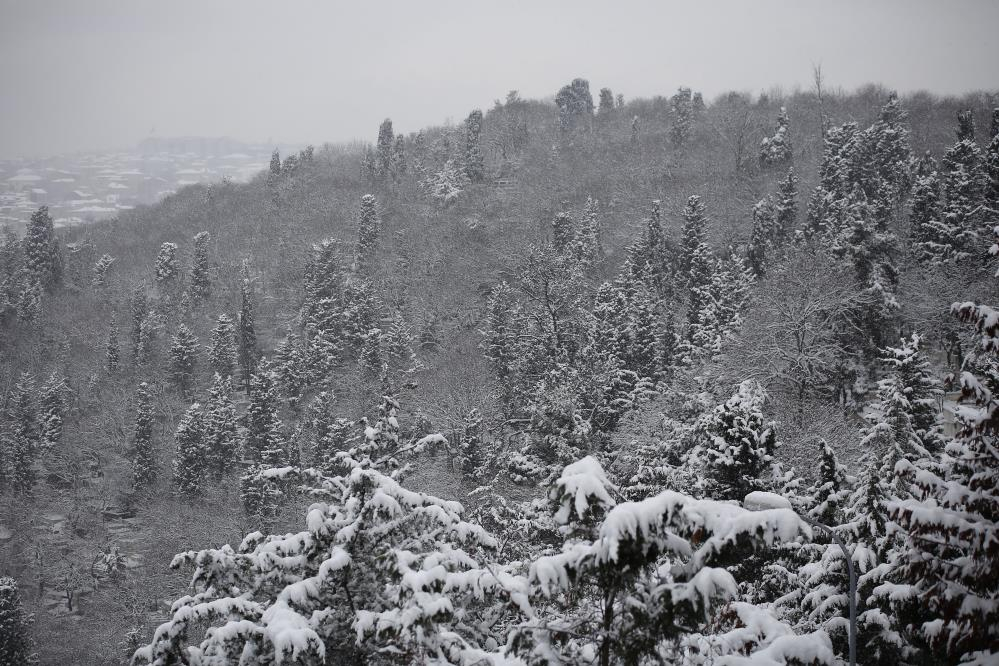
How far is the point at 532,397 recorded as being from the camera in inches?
1475

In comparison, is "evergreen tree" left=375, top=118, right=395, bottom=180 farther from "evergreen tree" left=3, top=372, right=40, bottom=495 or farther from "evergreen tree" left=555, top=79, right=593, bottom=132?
"evergreen tree" left=3, top=372, right=40, bottom=495

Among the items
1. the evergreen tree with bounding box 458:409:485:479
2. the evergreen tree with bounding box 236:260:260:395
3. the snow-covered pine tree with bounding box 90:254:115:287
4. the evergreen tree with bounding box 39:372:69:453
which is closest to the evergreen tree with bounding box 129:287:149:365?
the evergreen tree with bounding box 39:372:69:453

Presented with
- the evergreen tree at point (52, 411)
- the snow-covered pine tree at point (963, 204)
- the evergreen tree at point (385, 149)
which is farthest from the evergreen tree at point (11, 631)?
the evergreen tree at point (385, 149)

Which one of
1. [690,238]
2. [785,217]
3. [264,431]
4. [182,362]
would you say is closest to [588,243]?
[690,238]

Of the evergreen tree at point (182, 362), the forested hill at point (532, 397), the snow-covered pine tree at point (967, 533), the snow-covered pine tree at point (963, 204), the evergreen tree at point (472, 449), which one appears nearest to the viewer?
the snow-covered pine tree at point (967, 533)

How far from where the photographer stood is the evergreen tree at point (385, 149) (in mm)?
102500

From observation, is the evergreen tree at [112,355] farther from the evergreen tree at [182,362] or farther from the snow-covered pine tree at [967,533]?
the snow-covered pine tree at [967,533]

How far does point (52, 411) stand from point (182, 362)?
44.6ft

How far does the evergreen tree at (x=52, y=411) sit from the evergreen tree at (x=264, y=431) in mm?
22519

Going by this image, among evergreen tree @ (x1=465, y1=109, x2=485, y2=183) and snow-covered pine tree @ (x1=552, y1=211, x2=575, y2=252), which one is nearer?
snow-covered pine tree @ (x1=552, y1=211, x2=575, y2=252)

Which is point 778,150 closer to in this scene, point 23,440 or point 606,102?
point 606,102

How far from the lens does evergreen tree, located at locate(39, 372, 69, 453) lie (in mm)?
62156

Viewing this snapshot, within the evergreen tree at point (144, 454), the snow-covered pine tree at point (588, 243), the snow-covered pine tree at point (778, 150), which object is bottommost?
the evergreen tree at point (144, 454)

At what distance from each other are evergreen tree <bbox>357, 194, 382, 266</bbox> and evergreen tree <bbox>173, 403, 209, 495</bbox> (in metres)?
33.9
